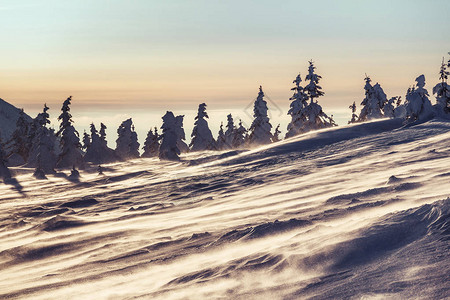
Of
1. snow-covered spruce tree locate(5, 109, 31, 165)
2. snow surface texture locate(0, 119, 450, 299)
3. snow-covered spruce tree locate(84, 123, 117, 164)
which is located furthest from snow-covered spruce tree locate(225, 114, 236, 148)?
snow surface texture locate(0, 119, 450, 299)

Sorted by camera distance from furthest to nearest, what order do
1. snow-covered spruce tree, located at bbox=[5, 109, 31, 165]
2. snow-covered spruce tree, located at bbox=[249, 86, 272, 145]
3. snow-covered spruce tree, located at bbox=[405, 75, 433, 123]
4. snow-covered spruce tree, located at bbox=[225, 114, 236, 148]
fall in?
snow-covered spruce tree, located at bbox=[225, 114, 236, 148], snow-covered spruce tree, located at bbox=[5, 109, 31, 165], snow-covered spruce tree, located at bbox=[249, 86, 272, 145], snow-covered spruce tree, located at bbox=[405, 75, 433, 123]

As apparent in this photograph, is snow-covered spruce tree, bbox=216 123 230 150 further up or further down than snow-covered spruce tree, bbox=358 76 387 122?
further down

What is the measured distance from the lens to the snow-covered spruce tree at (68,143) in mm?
47938

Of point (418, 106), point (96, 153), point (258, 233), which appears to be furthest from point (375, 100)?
point (258, 233)

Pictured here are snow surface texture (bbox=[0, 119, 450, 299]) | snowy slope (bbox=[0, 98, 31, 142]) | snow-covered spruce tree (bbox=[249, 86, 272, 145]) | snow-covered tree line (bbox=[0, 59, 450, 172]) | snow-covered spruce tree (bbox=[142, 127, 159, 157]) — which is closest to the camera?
snow surface texture (bbox=[0, 119, 450, 299])

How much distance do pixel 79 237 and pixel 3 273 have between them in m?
2.57

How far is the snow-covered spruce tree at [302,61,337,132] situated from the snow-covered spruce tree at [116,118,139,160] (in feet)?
90.1

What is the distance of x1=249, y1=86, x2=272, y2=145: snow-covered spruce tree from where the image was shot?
193ft

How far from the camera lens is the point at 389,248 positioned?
664 cm

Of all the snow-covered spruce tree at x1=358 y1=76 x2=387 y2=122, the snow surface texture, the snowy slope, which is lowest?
the snow surface texture

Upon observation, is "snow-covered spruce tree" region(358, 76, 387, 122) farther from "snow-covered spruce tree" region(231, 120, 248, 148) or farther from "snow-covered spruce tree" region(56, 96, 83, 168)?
"snow-covered spruce tree" region(56, 96, 83, 168)

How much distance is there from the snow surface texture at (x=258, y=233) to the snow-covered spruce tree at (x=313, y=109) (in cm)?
2472

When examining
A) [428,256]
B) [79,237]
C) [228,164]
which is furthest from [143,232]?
[228,164]

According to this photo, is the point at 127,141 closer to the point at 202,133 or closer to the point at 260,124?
the point at 202,133
